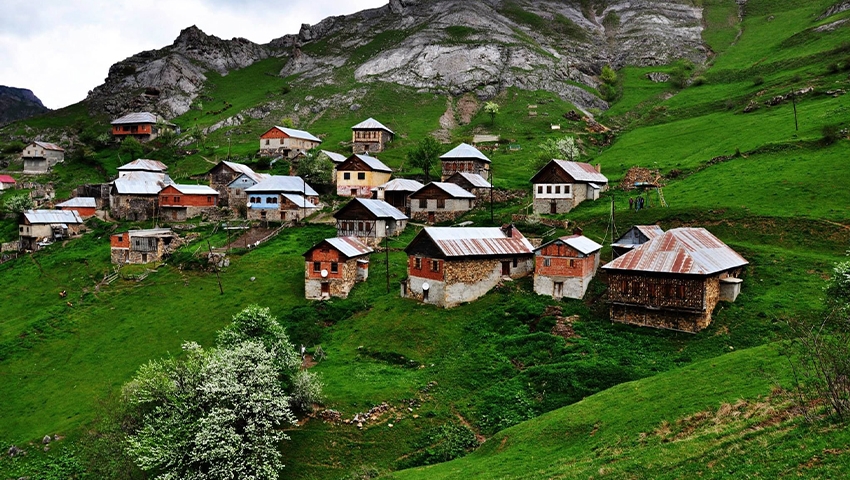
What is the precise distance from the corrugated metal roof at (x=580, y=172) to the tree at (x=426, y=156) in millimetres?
28491

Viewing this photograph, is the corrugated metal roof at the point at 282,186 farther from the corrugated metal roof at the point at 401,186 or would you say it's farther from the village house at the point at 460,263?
the village house at the point at 460,263

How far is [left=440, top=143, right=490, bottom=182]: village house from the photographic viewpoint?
99.2 m

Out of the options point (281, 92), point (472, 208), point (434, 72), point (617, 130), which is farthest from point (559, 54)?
point (472, 208)

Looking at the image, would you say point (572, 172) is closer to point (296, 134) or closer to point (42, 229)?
point (296, 134)

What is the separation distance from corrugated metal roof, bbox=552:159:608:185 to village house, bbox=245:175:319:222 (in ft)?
121

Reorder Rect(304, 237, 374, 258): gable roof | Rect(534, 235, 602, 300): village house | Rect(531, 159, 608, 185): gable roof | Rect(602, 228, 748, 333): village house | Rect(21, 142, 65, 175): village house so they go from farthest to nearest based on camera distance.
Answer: Rect(21, 142, 65, 175): village house
Rect(531, 159, 608, 185): gable roof
Rect(304, 237, 374, 258): gable roof
Rect(534, 235, 602, 300): village house
Rect(602, 228, 748, 333): village house

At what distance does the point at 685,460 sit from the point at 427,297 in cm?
3605

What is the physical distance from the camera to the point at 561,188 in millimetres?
76750

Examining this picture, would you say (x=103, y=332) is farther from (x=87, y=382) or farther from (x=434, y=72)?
(x=434, y=72)

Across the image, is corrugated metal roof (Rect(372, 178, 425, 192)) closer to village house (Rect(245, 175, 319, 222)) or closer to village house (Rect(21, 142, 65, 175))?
village house (Rect(245, 175, 319, 222))

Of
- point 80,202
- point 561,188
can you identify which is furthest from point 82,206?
point 561,188

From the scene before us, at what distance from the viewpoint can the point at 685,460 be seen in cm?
2119

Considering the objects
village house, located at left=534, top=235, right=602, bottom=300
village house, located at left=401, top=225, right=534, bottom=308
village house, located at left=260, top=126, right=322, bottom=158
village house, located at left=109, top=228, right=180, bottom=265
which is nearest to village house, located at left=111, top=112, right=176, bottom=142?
village house, located at left=260, top=126, right=322, bottom=158

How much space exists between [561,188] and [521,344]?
120ft
